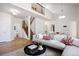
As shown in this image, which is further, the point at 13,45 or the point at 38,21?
the point at 38,21

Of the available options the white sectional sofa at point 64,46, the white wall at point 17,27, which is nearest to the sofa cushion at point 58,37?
the white sectional sofa at point 64,46

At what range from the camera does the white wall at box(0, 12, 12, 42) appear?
1705 mm

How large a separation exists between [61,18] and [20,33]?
74cm

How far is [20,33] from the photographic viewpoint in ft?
5.91

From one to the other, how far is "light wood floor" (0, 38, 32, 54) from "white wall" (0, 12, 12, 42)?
0.26 feet

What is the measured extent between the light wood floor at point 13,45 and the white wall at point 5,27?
79 millimetres

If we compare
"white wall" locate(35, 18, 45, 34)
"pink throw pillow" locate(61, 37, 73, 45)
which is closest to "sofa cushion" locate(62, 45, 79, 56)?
"pink throw pillow" locate(61, 37, 73, 45)

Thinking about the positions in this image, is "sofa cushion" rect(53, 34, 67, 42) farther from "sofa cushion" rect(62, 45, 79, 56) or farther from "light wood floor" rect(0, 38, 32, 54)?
"light wood floor" rect(0, 38, 32, 54)

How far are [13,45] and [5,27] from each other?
12.5 inches

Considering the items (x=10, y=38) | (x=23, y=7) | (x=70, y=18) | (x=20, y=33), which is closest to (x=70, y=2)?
(x=70, y=18)

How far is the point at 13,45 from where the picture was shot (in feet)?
5.69

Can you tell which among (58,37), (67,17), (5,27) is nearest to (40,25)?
(58,37)

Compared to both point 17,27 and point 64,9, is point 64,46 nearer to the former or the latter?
point 64,9

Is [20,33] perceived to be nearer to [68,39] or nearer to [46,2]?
[46,2]
